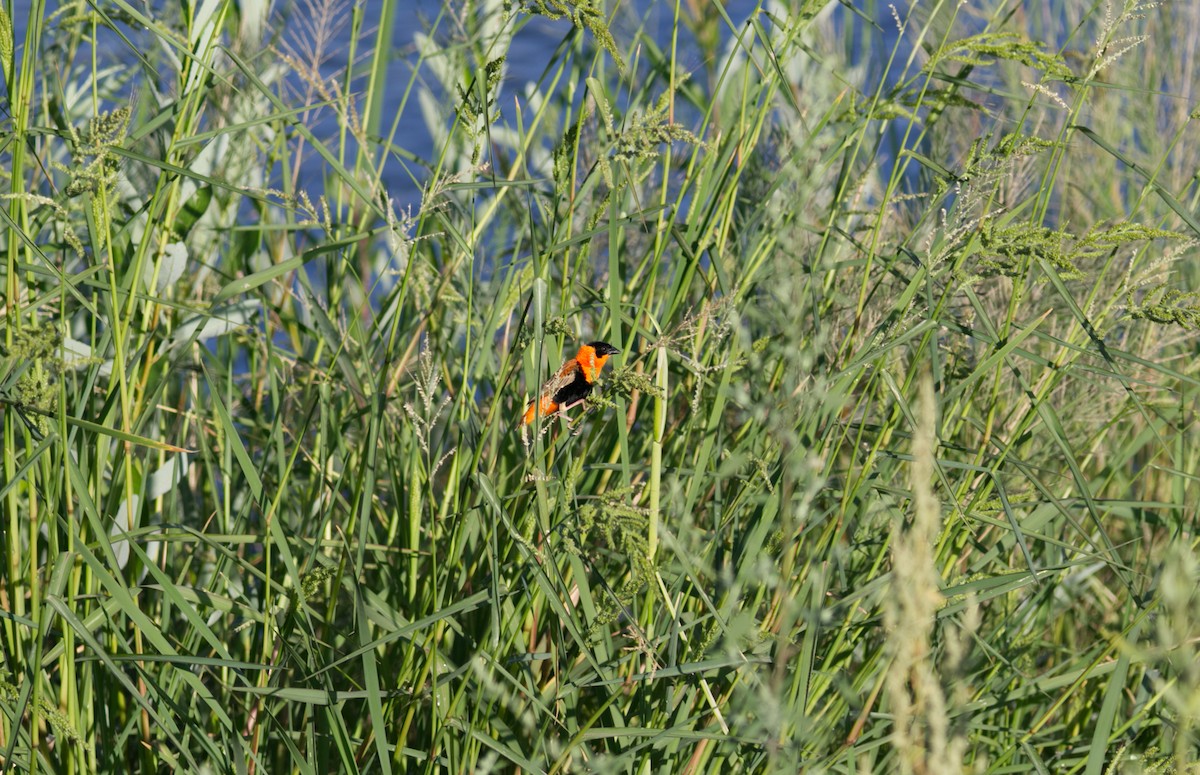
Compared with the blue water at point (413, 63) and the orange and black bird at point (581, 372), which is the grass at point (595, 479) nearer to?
the orange and black bird at point (581, 372)

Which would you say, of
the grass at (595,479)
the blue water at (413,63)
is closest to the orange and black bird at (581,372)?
the grass at (595,479)

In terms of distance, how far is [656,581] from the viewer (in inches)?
45.6

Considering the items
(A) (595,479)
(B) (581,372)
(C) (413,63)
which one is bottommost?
(A) (595,479)

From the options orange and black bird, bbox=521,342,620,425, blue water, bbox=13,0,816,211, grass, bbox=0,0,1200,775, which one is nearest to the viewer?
grass, bbox=0,0,1200,775

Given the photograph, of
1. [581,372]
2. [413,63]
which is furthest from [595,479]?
[413,63]

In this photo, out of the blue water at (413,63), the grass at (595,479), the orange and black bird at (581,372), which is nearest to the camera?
the grass at (595,479)

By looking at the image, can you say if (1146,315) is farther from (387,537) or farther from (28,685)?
(28,685)

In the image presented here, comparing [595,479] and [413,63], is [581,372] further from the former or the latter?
[413,63]

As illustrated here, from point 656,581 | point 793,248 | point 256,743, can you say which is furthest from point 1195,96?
point 256,743

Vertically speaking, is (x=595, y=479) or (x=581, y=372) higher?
(x=581, y=372)

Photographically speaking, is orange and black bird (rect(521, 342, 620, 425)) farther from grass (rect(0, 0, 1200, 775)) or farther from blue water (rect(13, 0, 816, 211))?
blue water (rect(13, 0, 816, 211))

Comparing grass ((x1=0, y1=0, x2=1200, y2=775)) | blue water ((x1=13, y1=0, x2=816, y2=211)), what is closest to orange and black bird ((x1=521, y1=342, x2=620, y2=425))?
grass ((x1=0, y1=0, x2=1200, y2=775))

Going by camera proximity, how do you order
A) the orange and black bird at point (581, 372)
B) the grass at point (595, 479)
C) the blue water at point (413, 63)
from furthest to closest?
the blue water at point (413, 63) < the orange and black bird at point (581, 372) < the grass at point (595, 479)

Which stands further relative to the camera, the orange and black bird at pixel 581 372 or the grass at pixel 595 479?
the orange and black bird at pixel 581 372
